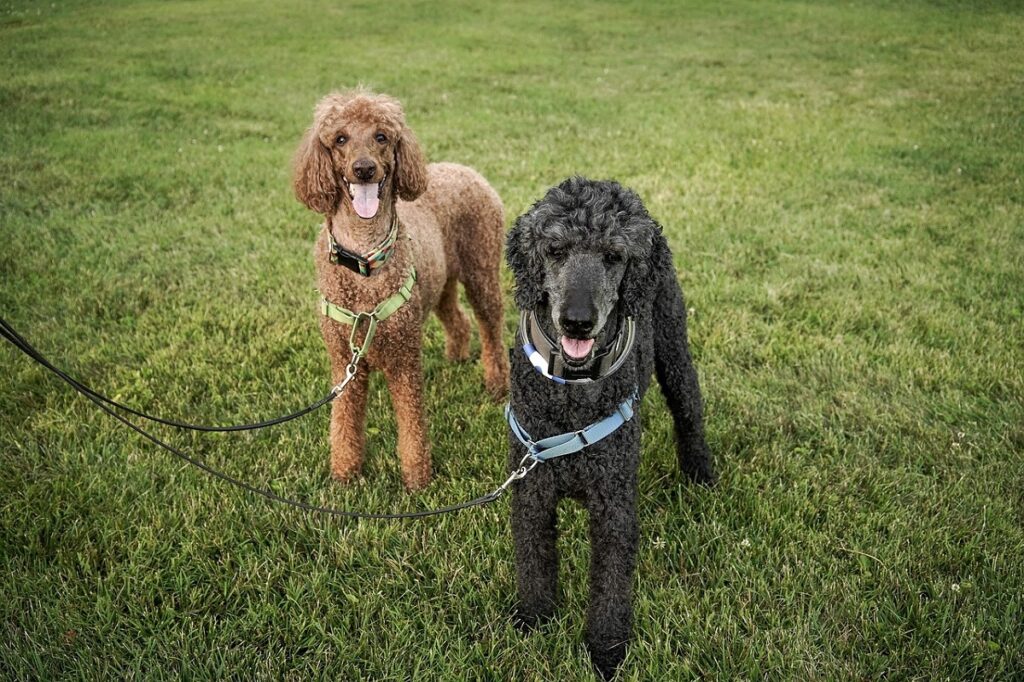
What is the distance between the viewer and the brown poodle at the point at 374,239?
3.24 meters

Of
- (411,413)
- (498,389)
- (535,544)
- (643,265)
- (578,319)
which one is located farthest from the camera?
(498,389)

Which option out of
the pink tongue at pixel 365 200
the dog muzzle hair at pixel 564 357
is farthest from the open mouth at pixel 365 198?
the dog muzzle hair at pixel 564 357

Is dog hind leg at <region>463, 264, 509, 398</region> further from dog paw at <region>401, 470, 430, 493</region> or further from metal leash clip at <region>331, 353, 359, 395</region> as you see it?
metal leash clip at <region>331, 353, 359, 395</region>

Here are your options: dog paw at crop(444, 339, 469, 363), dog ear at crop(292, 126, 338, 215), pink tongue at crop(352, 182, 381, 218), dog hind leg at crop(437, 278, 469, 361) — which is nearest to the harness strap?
pink tongue at crop(352, 182, 381, 218)

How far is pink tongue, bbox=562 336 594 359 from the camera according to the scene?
2.32 meters

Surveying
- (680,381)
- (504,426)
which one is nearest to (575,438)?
(680,381)

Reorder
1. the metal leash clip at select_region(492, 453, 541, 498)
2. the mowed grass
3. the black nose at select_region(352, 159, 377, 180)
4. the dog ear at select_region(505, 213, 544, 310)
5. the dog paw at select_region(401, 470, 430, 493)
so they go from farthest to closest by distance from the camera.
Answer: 1. the dog paw at select_region(401, 470, 430, 493)
2. the black nose at select_region(352, 159, 377, 180)
3. the mowed grass
4. the metal leash clip at select_region(492, 453, 541, 498)
5. the dog ear at select_region(505, 213, 544, 310)

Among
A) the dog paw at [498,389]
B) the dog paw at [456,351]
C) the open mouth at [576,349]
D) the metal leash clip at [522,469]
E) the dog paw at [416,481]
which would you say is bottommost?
the dog paw at [416,481]

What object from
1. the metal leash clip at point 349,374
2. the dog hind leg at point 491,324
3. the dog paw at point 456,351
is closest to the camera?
the metal leash clip at point 349,374

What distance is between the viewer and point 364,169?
310cm

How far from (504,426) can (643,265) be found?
1.98 metres

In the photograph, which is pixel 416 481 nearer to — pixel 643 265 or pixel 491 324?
pixel 491 324

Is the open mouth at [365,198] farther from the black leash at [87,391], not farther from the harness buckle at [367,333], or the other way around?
the black leash at [87,391]

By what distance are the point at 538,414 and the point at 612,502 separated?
46 centimetres
